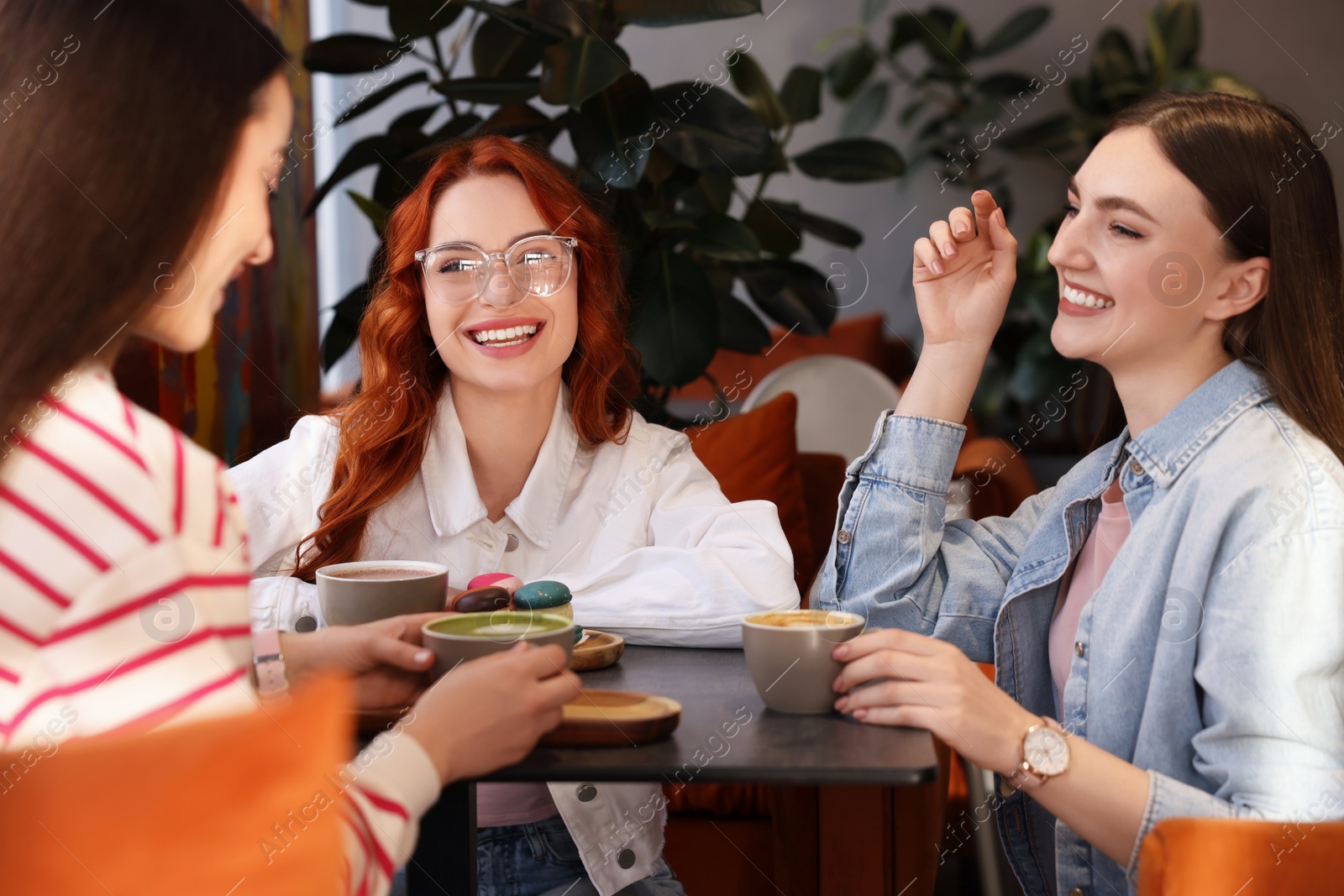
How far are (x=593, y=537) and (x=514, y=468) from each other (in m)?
0.16

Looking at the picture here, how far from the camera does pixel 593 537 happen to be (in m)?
1.59

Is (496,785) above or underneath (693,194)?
underneath

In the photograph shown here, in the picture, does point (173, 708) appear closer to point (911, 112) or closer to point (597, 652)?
point (597, 652)

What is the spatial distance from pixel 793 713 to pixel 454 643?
0.30 metres

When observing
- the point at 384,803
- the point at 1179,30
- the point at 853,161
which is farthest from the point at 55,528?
the point at 1179,30

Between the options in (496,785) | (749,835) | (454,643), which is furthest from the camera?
(749,835)

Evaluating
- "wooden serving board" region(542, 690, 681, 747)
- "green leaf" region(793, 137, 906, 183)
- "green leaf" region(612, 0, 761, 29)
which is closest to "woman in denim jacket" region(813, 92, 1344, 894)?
"wooden serving board" region(542, 690, 681, 747)

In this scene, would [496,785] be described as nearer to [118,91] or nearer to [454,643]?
[454,643]

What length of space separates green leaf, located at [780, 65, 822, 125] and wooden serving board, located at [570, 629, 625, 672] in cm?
230

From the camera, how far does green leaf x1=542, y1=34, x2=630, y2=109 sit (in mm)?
2176

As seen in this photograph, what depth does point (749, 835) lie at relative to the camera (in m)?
1.82

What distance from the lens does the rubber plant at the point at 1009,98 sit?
4445 mm

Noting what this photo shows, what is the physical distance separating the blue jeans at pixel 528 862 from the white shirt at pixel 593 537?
0.05 m

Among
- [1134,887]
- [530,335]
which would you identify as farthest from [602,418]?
[1134,887]
